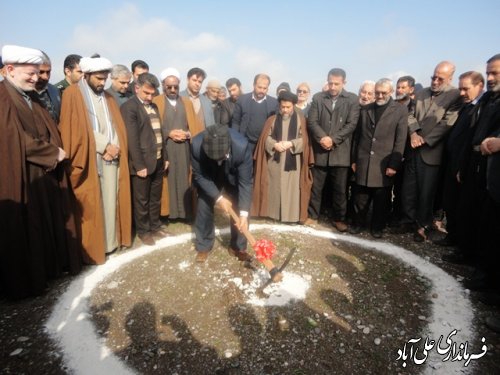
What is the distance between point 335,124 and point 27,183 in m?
4.42

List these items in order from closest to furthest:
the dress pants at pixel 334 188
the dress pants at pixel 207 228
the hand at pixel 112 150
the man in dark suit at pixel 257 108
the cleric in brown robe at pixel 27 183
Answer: the cleric in brown robe at pixel 27 183 < the hand at pixel 112 150 < the dress pants at pixel 207 228 < the dress pants at pixel 334 188 < the man in dark suit at pixel 257 108

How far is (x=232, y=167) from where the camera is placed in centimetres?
393

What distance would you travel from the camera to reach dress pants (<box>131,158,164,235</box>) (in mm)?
4789

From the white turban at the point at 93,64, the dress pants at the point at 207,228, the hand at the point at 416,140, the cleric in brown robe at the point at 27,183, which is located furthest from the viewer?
the hand at the point at 416,140

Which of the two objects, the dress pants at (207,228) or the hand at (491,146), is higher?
the hand at (491,146)

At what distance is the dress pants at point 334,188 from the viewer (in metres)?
5.55

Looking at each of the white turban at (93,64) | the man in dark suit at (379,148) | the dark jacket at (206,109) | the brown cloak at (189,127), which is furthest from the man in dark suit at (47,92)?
the man in dark suit at (379,148)

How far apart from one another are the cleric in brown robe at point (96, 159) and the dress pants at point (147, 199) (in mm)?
207

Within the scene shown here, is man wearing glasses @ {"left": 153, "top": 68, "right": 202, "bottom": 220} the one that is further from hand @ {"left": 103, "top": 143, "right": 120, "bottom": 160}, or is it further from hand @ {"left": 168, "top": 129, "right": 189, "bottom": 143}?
hand @ {"left": 103, "top": 143, "right": 120, "bottom": 160}

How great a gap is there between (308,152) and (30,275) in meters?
4.32

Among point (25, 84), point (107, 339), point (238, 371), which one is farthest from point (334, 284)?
point (25, 84)

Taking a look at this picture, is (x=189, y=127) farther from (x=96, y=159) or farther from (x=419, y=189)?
(x=419, y=189)

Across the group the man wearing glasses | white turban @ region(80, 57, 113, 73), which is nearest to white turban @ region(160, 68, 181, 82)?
the man wearing glasses

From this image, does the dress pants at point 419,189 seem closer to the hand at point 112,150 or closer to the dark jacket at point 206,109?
the dark jacket at point 206,109
